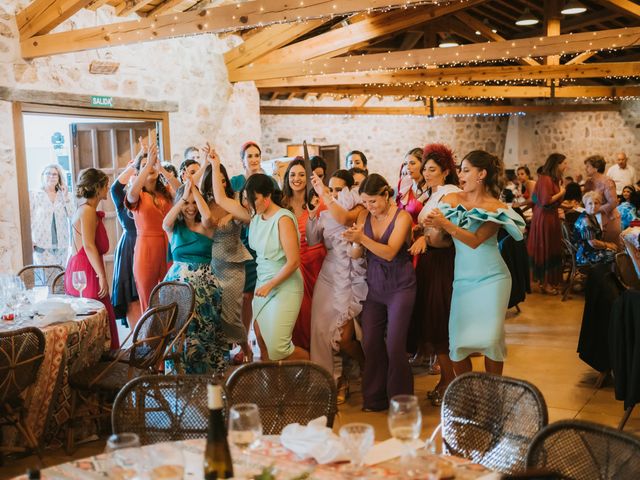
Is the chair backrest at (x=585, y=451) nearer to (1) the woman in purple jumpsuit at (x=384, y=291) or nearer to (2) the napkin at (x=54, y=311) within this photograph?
(1) the woman in purple jumpsuit at (x=384, y=291)

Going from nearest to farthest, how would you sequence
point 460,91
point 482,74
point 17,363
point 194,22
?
point 17,363 < point 194,22 < point 482,74 < point 460,91

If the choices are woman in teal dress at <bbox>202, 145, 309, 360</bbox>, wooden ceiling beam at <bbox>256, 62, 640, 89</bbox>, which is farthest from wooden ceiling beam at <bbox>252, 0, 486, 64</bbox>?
woman in teal dress at <bbox>202, 145, 309, 360</bbox>

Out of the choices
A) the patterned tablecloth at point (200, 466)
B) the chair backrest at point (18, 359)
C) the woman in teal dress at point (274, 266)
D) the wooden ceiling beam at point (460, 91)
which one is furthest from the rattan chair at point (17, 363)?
the wooden ceiling beam at point (460, 91)

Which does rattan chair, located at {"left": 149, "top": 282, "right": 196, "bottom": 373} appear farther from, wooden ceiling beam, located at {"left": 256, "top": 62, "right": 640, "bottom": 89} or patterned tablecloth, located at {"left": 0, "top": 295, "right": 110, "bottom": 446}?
wooden ceiling beam, located at {"left": 256, "top": 62, "right": 640, "bottom": 89}

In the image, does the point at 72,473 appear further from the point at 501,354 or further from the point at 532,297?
the point at 532,297

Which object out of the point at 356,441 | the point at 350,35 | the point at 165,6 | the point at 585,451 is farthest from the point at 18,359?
the point at 350,35

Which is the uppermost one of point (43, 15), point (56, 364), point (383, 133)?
point (43, 15)

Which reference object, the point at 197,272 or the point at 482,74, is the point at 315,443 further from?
the point at 482,74

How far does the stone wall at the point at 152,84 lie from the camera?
6.65 metres

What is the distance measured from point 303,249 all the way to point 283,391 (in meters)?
2.67

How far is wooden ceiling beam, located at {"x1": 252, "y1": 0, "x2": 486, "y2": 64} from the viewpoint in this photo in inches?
371

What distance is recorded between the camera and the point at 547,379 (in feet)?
18.1

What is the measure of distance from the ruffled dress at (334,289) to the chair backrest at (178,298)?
3.13ft

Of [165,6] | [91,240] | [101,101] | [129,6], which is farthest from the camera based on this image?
[165,6]
